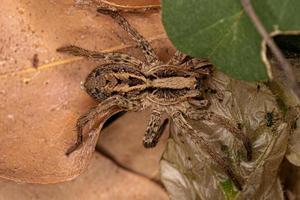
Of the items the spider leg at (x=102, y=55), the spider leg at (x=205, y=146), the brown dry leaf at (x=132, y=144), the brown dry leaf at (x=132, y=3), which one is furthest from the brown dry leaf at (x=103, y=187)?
the brown dry leaf at (x=132, y=3)

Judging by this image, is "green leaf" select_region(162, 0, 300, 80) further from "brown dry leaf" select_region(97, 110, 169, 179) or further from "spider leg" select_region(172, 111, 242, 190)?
"brown dry leaf" select_region(97, 110, 169, 179)

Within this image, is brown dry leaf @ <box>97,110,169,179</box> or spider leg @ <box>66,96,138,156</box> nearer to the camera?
spider leg @ <box>66,96,138,156</box>

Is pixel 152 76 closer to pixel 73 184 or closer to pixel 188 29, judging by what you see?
pixel 188 29

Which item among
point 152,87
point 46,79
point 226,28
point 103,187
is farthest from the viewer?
point 103,187

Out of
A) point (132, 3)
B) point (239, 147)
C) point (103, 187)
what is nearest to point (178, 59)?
point (132, 3)

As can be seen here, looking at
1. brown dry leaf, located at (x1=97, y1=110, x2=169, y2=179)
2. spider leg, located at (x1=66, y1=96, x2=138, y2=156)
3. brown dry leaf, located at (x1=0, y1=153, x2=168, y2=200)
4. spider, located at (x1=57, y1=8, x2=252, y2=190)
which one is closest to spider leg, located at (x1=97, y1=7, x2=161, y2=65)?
spider, located at (x1=57, y1=8, x2=252, y2=190)

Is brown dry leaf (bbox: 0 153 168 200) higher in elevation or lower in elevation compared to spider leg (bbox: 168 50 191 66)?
lower

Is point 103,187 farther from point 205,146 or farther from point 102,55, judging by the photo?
point 102,55
